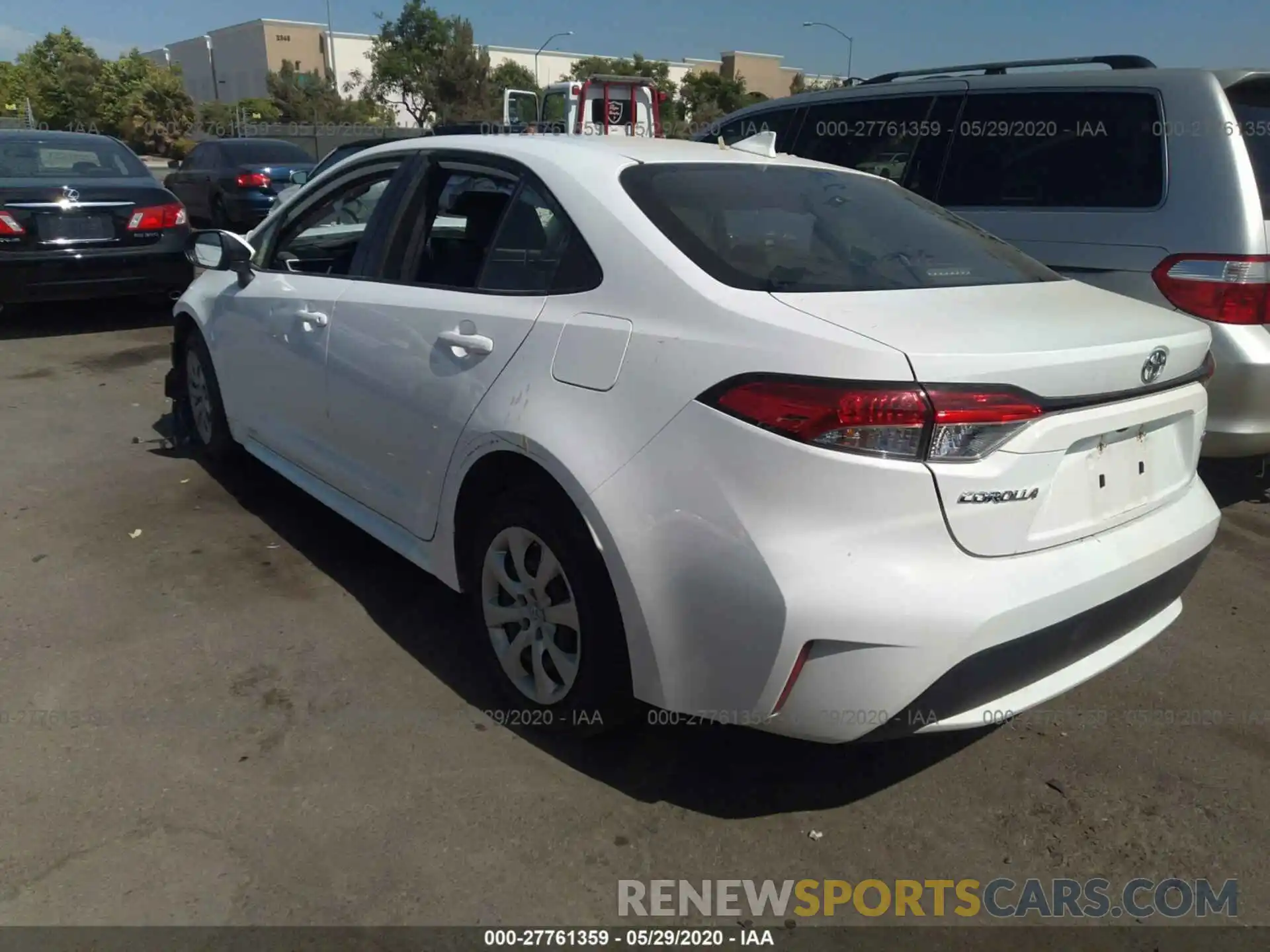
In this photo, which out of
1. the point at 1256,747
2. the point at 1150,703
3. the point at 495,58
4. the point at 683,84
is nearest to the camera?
the point at 1256,747

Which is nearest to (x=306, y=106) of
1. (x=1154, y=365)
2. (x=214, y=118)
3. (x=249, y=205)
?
(x=214, y=118)

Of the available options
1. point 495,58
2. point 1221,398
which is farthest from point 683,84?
point 1221,398

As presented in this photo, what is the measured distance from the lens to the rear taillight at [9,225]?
748cm

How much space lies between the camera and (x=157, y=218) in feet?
27.1

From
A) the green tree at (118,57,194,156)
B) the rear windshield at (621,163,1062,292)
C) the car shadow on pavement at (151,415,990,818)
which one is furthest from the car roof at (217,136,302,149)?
the green tree at (118,57,194,156)

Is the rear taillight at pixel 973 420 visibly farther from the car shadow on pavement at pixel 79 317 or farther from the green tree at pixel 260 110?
the green tree at pixel 260 110

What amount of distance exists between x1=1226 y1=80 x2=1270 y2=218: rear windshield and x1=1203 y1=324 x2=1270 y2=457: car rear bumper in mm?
656

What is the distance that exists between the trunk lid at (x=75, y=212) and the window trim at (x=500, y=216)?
5630mm

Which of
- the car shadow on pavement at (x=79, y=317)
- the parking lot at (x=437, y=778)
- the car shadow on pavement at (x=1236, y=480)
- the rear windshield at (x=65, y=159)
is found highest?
the rear windshield at (x=65, y=159)

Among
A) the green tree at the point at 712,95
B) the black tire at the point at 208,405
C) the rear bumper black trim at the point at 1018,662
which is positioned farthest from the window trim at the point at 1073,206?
the green tree at the point at 712,95

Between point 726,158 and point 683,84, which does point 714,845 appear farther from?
point 683,84

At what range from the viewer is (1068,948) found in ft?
7.30

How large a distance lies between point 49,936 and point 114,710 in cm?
94

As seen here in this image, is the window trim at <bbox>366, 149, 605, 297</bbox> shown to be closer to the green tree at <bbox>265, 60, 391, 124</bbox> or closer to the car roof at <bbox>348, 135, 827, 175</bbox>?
the car roof at <bbox>348, 135, 827, 175</bbox>
